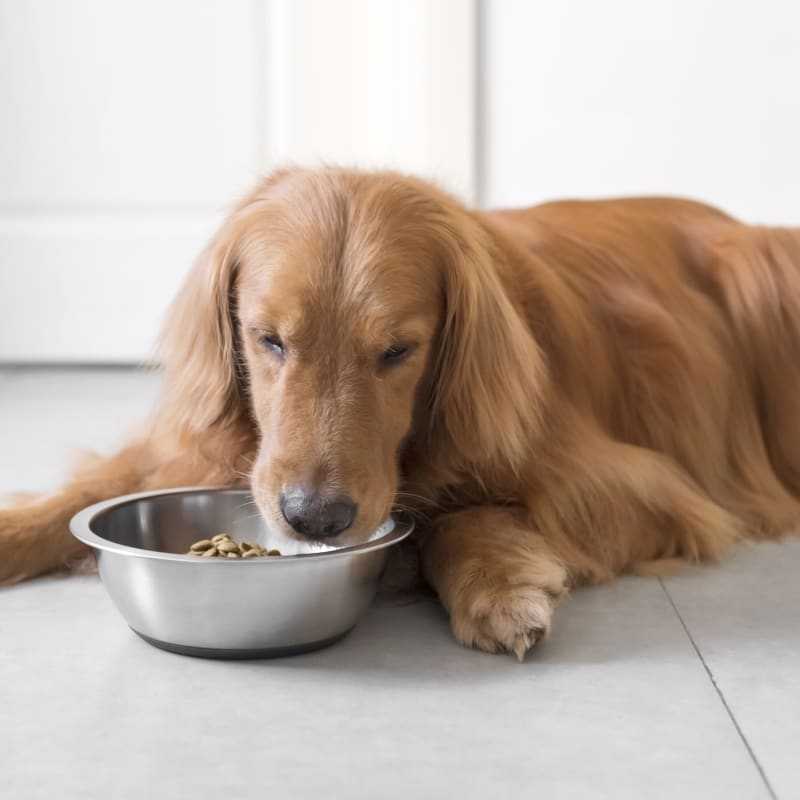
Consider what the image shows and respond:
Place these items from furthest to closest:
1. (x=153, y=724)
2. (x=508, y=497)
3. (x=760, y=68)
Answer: (x=760, y=68)
(x=508, y=497)
(x=153, y=724)

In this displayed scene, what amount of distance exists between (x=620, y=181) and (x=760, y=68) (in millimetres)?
566

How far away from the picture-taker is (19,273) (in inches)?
165

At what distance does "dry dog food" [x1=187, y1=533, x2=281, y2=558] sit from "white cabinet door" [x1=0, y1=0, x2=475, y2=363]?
248 centimetres

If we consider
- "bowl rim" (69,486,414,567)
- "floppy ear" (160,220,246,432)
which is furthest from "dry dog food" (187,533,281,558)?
"floppy ear" (160,220,246,432)

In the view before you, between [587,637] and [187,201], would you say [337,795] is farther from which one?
[187,201]

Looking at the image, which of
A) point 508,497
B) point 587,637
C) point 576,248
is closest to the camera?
point 587,637

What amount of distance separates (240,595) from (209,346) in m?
0.53

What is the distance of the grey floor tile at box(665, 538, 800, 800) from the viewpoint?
4.70 ft

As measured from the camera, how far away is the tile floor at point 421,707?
1.33 m

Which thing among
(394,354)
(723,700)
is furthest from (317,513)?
(723,700)

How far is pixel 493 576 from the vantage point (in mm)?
1779

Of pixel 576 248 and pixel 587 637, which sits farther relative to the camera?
pixel 576 248

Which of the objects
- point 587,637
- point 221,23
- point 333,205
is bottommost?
point 587,637

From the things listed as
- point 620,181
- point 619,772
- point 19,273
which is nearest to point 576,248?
point 619,772
